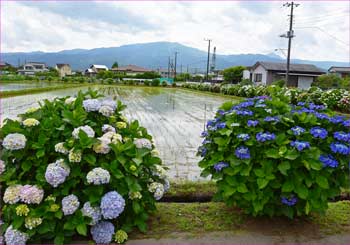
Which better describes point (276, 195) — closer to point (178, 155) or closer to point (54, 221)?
point (54, 221)

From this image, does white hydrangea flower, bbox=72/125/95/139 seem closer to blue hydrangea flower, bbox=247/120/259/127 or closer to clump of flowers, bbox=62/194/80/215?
clump of flowers, bbox=62/194/80/215

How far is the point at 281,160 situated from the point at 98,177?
1.18m

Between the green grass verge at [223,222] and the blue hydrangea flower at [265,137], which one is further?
the green grass verge at [223,222]

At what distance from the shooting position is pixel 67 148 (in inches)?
89.6

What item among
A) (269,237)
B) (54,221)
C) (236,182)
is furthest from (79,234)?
(269,237)

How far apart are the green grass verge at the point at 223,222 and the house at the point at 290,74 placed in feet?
131

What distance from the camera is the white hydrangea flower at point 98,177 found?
217 centimetres

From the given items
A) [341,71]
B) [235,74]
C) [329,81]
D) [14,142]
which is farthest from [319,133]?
[235,74]

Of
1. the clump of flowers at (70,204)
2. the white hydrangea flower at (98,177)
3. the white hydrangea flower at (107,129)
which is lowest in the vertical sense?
the clump of flowers at (70,204)

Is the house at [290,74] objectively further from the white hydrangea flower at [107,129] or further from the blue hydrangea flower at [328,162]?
the white hydrangea flower at [107,129]

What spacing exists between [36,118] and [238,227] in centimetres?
168

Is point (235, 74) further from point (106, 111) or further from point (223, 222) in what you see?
point (106, 111)

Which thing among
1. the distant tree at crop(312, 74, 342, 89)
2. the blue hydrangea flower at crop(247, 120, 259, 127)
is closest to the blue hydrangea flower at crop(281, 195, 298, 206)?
the blue hydrangea flower at crop(247, 120, 259, 127)

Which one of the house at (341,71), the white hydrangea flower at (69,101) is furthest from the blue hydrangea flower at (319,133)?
the house at (341,71)
